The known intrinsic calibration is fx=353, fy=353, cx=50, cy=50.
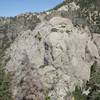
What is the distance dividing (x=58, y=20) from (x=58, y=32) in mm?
14591

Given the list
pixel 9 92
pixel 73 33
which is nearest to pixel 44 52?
pixel 73 33

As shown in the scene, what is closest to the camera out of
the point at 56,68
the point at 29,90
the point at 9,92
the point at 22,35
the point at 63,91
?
the point at 29,90

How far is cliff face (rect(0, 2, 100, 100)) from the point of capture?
432 ft

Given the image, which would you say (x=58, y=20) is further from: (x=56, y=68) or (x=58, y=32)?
(x=56, y=68)

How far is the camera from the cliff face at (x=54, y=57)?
131700 mm

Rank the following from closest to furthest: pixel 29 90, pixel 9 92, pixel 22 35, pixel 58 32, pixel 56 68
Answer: pixel 29 90 < pixel 9 92 < pixel 56 68 < pixel 58 32 < pixel 22 35

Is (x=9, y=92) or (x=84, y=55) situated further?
(x=84, y=55)

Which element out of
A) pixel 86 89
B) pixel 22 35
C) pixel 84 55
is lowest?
pixel 86 89

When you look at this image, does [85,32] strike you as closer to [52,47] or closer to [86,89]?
[52,47]

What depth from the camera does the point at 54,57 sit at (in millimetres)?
146125

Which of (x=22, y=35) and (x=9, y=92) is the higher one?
(x=22, y=35)

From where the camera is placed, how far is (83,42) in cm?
16275

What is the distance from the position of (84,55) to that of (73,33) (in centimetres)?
1128

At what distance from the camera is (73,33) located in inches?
6309
